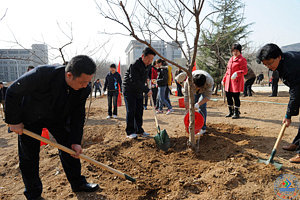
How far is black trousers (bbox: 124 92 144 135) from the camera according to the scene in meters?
3.99

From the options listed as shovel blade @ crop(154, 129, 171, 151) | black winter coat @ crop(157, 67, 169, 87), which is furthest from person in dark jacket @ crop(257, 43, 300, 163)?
black winter coat @ crop(157, 67, 169, 87)

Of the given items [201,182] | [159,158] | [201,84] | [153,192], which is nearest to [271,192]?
[201,182]

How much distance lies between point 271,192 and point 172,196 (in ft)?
3.46

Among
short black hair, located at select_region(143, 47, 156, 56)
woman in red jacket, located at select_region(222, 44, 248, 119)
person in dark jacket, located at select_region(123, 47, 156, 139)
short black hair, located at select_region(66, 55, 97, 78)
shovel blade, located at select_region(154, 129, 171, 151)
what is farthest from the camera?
woman in red jacket, located at select_region(222, 44, 248, 119)

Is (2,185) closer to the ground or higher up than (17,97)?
closer to the ground

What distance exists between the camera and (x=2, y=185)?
110 inches

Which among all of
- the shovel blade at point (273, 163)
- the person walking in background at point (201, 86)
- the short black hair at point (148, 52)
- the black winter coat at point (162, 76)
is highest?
the short black hair at point (148, 52)

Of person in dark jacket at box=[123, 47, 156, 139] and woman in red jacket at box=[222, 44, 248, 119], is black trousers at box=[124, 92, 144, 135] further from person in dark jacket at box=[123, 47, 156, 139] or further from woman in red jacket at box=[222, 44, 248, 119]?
woman in red jacket at box=[222, 44, 248, 119]

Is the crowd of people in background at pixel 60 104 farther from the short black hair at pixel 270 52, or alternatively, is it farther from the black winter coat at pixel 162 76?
the black winter coat at pixel 162 76

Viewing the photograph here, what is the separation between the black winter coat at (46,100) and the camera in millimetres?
1823

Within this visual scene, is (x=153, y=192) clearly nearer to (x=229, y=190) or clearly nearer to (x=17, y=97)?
(x=229, y=190)

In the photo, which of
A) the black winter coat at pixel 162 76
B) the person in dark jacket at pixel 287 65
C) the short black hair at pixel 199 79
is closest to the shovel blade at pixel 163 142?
the short black hair at pixel 199 79

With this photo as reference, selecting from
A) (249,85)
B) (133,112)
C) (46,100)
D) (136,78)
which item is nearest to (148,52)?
(136,78)

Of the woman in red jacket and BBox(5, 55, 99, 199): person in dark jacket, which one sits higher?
the woman in red jacket
